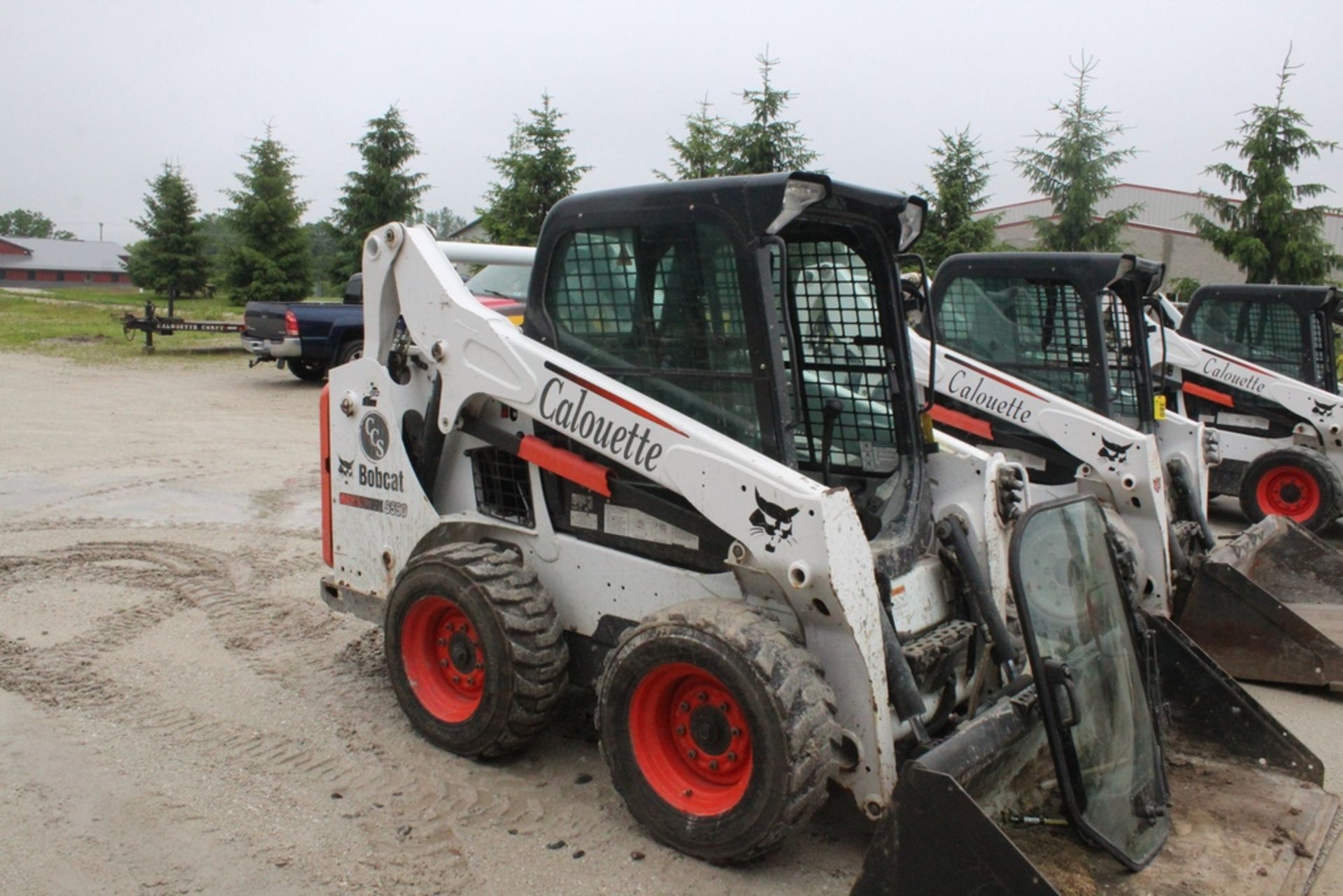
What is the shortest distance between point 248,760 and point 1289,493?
8909 mm

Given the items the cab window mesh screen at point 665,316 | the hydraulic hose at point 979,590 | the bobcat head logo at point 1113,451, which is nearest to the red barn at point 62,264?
the bobcat head logo at point 1113,451

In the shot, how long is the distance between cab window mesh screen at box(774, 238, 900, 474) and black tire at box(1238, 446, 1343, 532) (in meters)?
6.56

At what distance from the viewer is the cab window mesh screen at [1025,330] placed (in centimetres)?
688

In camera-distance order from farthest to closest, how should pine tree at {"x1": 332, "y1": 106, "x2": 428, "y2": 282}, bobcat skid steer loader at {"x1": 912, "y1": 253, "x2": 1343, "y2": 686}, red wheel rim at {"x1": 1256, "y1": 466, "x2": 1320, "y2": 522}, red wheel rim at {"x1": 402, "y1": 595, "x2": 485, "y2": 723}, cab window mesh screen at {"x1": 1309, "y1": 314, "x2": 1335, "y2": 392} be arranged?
1. pine tree at {"x1": 332, "y1": 106, "x2": 428, "y2": 282}
2. cab window mesh screen at {"x1": 1309, "y1": 314, "x2": 1335, "y2": 392}
3. red wheel rim at {"x1": 1256, "y1": 466, "x2": 1320, "y2": 522}
4. bobcat skid steer loader at {"x1": 912, "y1": 253, "x2": 1343, "y2": 686}
5. red wheel rim at {"x1": 402, "y1": 595, "x2": 485, "y2": 723}

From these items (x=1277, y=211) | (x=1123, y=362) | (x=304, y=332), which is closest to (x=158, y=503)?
(x=1123, y=362)

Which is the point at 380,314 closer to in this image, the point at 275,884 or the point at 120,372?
the point at 275,884

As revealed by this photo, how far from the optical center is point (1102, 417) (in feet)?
21.7

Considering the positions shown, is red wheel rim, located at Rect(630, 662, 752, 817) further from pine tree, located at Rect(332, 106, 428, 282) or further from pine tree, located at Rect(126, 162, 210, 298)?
pine tree, located at Rect(126, 162, 210, 298)

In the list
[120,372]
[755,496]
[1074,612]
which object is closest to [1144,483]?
[1074,612]

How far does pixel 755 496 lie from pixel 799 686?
584 mm

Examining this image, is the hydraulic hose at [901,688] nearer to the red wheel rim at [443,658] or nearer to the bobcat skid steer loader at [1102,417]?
the red wheel rim at [443,658]

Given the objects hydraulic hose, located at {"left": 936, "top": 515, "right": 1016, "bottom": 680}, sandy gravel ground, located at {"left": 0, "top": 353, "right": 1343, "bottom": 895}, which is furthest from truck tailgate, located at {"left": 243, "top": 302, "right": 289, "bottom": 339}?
hydraulic hose, located at {"left": 936, "top": 515, "right": 1016, "bottom": 680}

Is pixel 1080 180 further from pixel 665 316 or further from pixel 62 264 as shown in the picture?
pixel 62 264

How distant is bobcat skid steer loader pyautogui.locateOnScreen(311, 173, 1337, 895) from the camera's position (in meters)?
3.33
